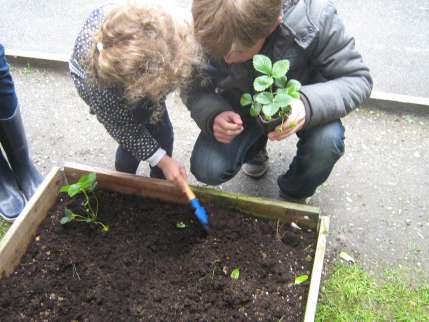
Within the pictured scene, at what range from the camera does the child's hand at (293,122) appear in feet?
4.88

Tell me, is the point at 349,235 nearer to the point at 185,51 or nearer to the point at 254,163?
the point at 254,163

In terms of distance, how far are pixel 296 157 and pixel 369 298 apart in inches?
26.5

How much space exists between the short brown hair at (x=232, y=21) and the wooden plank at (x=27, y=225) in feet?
2.99

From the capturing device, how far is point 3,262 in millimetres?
1593

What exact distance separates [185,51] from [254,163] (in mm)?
1040

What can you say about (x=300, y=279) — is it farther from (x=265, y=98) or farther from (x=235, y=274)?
(x=265, y=98)

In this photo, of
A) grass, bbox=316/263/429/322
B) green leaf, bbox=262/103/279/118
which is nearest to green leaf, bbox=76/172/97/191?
green leaf, bbox=262/103/279/118

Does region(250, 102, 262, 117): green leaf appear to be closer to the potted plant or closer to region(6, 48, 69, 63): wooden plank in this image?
the potted plant

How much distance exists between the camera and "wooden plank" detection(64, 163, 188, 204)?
5.78 feet

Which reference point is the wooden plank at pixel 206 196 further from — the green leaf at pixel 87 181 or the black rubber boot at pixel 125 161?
the black rubber boot at pixel 125 161

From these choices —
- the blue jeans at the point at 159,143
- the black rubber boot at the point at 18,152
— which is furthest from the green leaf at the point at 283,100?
the black rubber boot at the point at 18,152

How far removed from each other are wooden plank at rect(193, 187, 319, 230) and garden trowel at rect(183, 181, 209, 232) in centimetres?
7

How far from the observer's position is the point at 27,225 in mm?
1690

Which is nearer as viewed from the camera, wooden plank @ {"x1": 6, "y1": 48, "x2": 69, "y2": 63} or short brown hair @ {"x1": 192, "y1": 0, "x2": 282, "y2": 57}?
short brown hair @ {"x1": 192, "y1": 0, "x2": 282, "y2": 57}
